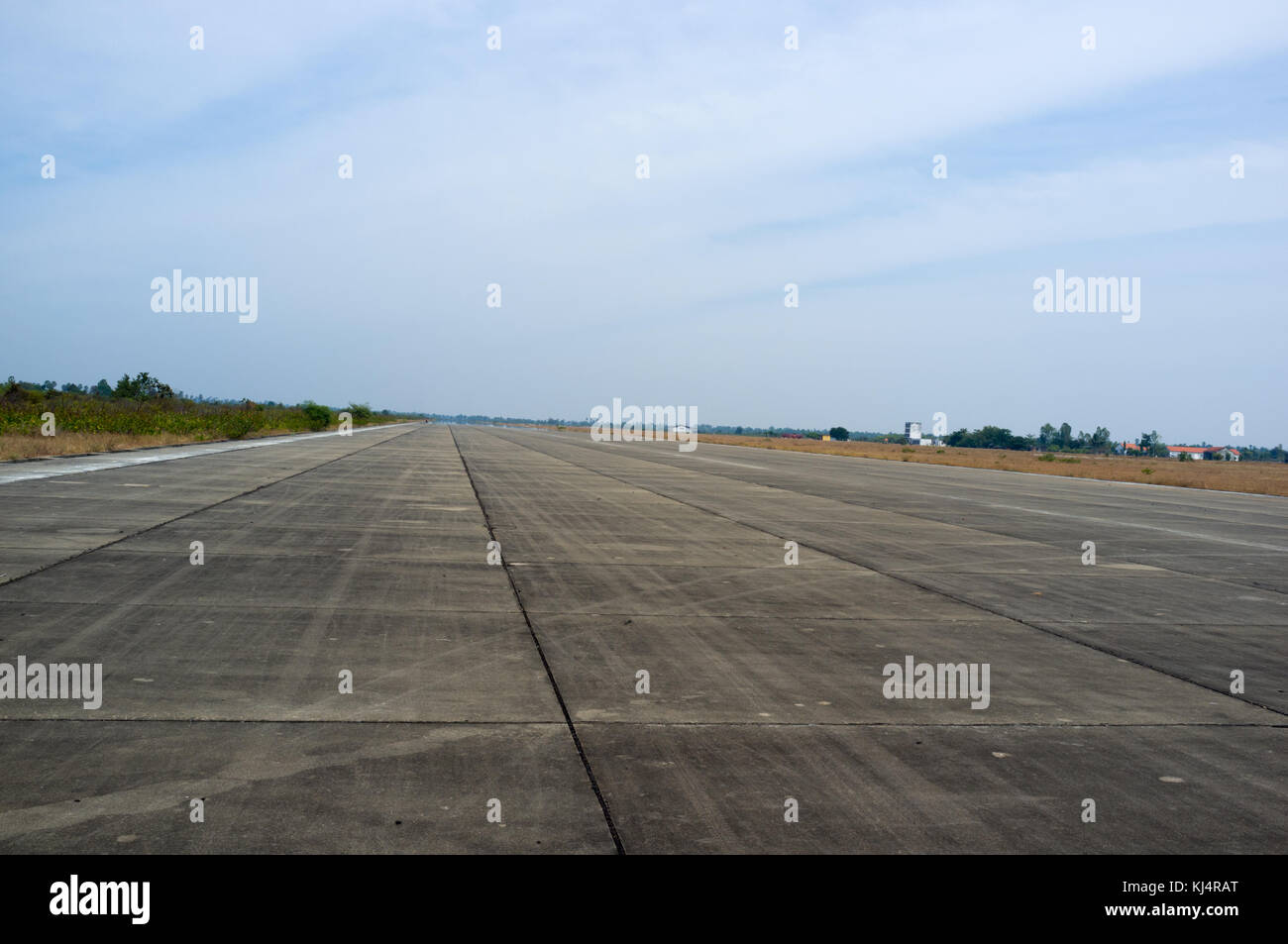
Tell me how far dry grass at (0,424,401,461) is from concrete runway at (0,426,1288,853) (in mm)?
16467

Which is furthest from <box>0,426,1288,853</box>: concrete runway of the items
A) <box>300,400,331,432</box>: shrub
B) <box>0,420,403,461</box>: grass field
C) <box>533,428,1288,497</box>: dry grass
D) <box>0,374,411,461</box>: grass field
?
<box>300,400,331,432</box>: shrub

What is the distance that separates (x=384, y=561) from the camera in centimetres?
1212

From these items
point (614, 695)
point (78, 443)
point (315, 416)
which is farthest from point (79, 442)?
point (315, 416)

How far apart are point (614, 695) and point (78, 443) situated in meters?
34.9

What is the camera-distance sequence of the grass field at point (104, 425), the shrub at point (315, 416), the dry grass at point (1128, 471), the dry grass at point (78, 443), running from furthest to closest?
the shrub at point (315, 416) < the dry grass at point (1128, 471) < the grass field at point (104, 425) < the dry grass at point (78, 443)

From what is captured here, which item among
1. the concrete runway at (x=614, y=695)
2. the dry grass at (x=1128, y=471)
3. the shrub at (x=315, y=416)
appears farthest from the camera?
the shrub at (x=315, y=416)

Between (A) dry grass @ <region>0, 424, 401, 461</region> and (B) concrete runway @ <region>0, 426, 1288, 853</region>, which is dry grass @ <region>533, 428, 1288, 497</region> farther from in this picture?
(A) dry grass @ <region>0, 424, 401, 461</region>

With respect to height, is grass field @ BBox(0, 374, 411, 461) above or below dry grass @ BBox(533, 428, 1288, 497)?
above

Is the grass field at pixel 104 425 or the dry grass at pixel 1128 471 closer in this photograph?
the grass field at pixel 104 425

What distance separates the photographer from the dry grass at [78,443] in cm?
2961

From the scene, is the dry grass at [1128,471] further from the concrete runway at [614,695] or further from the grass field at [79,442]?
the grass field at [79,442]

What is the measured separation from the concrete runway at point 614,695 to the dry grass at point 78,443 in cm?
1647

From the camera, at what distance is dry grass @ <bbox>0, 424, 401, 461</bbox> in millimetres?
29612

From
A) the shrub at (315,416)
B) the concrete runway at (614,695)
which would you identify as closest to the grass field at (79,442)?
the concrete runway at (614,695)
